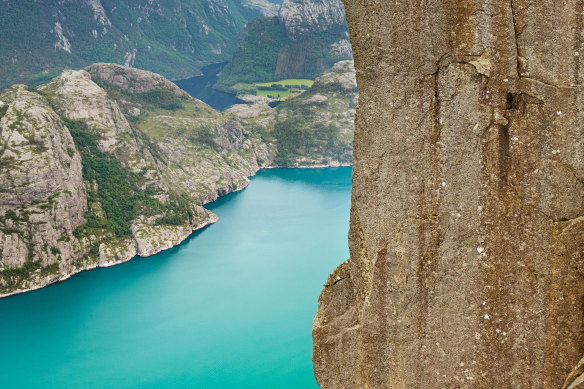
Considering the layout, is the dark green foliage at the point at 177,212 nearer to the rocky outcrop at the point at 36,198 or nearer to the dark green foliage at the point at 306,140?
the rocky outcrop at the point at 36,198

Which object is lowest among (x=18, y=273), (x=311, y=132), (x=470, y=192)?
(x=18, y=273)

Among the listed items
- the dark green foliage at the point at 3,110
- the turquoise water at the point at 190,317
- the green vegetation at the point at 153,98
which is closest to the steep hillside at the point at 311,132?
the green vegetation at the point at 153,98

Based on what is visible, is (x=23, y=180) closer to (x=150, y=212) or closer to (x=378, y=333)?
(x=150, y=212)

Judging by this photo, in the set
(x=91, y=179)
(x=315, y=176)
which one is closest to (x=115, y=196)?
(x=91, y=179)

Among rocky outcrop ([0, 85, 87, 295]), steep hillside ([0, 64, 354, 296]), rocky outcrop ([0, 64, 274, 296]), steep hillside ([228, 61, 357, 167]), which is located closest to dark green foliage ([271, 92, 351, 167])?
steep hillside ([228, 61, 357, 167])

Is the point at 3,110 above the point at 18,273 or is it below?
above

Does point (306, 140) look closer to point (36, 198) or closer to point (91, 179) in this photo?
point (91, 179)

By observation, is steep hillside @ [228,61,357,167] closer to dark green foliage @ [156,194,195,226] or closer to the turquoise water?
dark green foliage @ [156,194,195,226]
